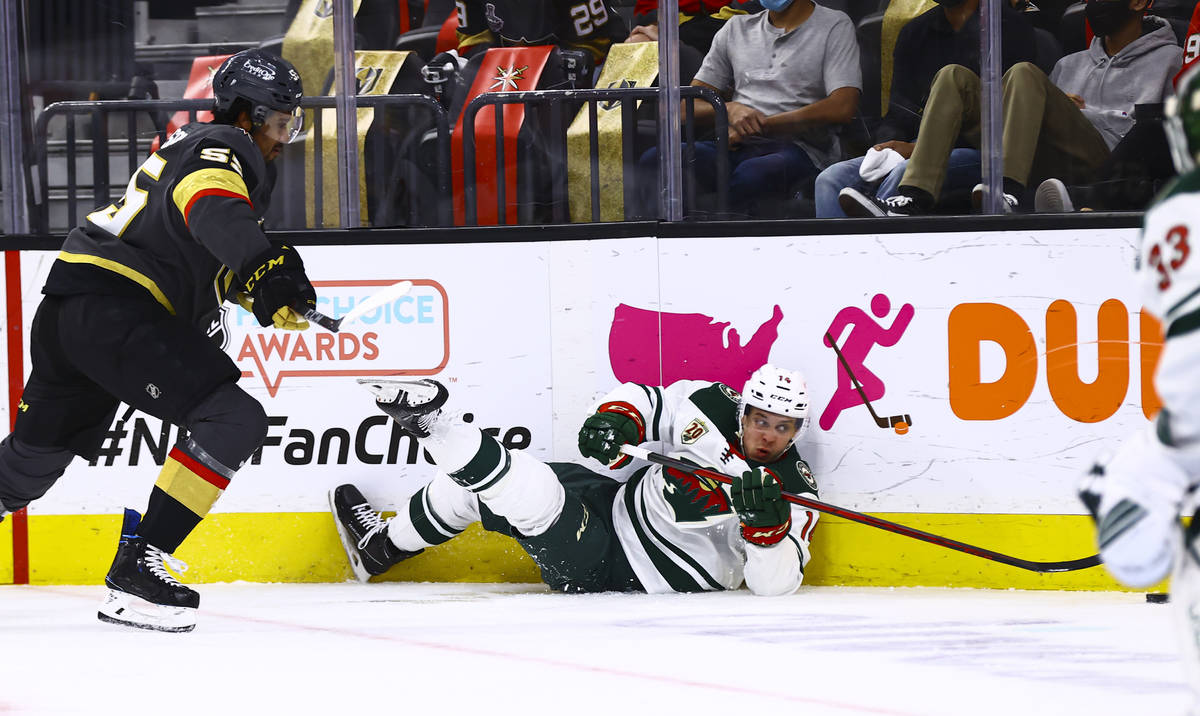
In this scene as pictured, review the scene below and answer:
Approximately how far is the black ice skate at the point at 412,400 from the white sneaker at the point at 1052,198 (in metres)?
1.55

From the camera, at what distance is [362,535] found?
3.60 meters

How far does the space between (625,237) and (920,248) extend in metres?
0.75

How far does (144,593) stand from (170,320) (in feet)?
1.82

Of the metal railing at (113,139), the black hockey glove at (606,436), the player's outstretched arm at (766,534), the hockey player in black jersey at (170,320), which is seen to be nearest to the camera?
the hockey player in black jersey at (170,320)

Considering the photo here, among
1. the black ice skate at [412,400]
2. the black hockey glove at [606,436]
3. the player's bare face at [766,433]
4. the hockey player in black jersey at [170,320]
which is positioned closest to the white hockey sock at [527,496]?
the black hockey glove at [606,436]

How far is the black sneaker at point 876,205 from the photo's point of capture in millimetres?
3545

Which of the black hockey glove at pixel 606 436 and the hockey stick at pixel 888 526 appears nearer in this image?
the hockey stick at pixel 888 526

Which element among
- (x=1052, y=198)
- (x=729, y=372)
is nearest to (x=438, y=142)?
(x=729, y=372)

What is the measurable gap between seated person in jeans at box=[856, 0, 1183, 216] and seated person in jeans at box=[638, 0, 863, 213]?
0.22 metres

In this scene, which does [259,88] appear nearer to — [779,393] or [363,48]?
[363,48]

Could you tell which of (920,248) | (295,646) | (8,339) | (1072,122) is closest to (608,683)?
(295,646)

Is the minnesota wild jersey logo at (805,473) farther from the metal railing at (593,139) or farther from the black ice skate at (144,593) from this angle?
the black ice skate at (144,593)

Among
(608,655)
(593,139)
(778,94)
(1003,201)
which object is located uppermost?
(778,94)

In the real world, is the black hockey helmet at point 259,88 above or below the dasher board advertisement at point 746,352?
above
